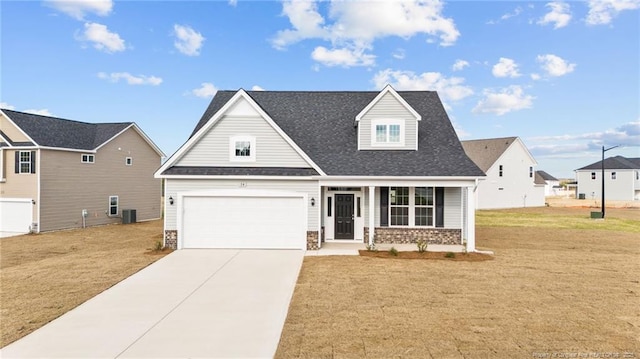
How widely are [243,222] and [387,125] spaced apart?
7.64m

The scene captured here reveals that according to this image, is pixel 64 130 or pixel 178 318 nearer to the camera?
pixel 178 318

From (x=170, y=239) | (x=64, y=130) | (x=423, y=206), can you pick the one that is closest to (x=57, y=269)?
(x=170, y=239)

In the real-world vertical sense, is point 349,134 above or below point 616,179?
above

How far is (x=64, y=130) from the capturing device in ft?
76.6

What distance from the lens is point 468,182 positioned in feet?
48.7

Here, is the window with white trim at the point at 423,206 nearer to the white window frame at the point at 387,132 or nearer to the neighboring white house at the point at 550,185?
the white window frame at the point at 387,132

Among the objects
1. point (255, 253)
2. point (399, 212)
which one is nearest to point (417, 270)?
point (399, 212)

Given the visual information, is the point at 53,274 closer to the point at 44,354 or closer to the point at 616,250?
the point at 44,354

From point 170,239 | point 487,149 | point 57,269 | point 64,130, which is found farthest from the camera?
point 487,149

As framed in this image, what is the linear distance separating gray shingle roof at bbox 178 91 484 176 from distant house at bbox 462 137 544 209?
21.3 metres

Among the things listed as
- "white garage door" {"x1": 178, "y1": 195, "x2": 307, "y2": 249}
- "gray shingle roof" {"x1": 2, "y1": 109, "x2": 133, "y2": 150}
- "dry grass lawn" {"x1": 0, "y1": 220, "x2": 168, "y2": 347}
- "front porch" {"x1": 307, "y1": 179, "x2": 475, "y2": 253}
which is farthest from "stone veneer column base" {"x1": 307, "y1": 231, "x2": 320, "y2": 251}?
"gray shingle roof" {"x1": 2, "y1": 109, "x2": 133, "y2": 150}

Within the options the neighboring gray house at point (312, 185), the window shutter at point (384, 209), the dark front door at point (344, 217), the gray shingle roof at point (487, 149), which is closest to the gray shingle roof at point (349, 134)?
the neighboring gray house at point (312, 185)

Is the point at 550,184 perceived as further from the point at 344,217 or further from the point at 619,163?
the point at 344,217

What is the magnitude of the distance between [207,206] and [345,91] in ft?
32.4
